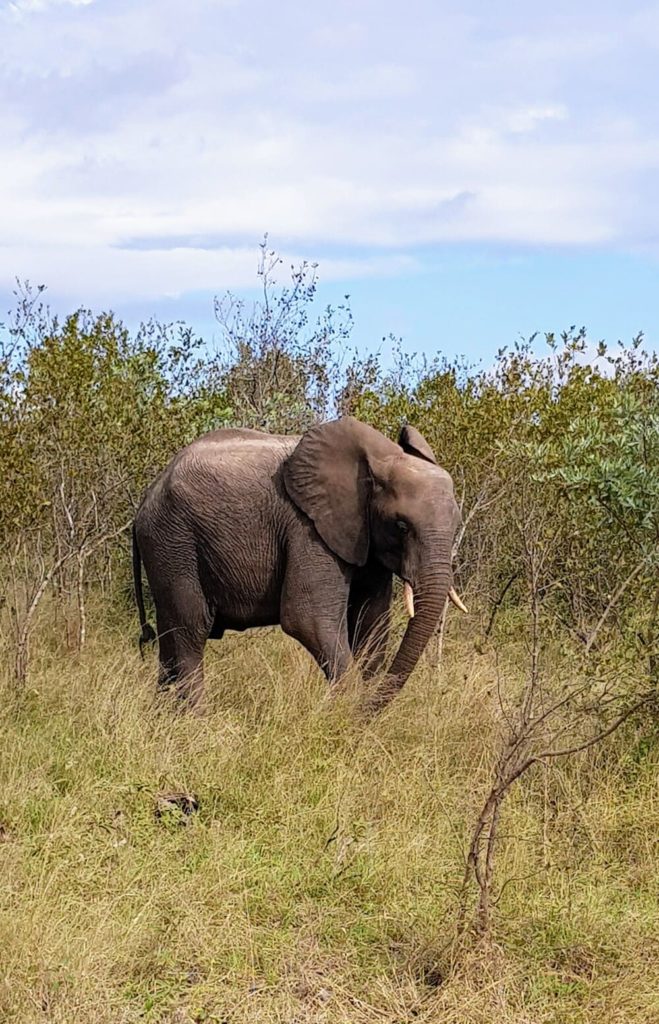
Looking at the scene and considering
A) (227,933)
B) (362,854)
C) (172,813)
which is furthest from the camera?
(172,813)

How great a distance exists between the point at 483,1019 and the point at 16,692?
4.94 meters

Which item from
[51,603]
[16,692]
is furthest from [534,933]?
[51,603]

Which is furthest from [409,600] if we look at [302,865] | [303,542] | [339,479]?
[302,865]

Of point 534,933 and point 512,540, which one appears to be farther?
point 512,540

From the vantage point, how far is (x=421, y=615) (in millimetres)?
9633

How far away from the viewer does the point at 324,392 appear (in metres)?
17.5

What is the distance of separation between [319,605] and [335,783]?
6.87ft

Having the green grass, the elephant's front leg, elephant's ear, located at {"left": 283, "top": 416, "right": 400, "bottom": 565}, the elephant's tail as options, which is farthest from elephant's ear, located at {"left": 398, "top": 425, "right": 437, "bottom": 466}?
the elephant's tail

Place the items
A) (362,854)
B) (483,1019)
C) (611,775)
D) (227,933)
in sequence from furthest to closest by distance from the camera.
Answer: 1. (611,775)
2. (362,854)
3. (227,933)
4. (483,1019)

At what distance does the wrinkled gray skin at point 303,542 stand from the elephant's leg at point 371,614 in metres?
0.01

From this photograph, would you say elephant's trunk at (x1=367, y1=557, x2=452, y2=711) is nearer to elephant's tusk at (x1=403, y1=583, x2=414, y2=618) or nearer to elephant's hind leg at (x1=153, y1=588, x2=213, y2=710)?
elephant's tusk at (x1=403, y1=583, x2=414, y2=618)

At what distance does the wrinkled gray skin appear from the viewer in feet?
31.8

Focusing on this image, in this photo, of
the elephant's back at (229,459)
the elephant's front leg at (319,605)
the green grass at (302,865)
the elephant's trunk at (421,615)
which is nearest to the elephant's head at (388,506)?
the elephant's trunk at (421,615)

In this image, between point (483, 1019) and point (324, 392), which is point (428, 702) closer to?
point (483, 1019)
